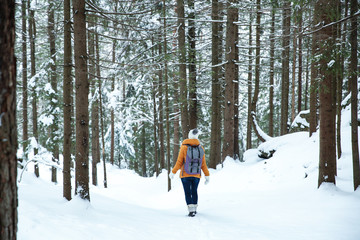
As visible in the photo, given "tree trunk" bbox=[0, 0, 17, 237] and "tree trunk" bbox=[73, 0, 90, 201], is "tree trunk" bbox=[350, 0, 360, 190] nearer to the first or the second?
"tree trunk" bbox=[73, 0, 90, 201]

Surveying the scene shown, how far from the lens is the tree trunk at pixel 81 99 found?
5.87 m

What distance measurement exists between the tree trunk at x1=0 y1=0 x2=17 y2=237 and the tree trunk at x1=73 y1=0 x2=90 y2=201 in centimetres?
399

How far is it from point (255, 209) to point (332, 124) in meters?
2.93

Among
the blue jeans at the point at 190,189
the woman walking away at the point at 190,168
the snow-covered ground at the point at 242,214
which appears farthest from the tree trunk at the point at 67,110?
the blue jeans at the point at 190,189

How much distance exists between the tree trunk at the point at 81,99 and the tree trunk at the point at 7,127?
399 cm

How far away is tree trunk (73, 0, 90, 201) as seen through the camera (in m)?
5.87

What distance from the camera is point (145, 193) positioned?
16.6m

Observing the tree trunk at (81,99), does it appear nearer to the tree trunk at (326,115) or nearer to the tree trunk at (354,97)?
the tree trunk at (326,115)

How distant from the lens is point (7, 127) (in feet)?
6.43

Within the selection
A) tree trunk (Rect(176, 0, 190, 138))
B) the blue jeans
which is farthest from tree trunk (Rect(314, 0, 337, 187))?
tree trunk (Rect(176, 0, 190, 138))

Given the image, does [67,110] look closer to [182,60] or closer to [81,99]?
[81,99]

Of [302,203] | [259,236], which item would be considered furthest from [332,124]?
[259,236]

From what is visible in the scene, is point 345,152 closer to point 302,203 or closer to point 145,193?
point 302,203

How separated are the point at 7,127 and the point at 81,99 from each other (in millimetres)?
4108
